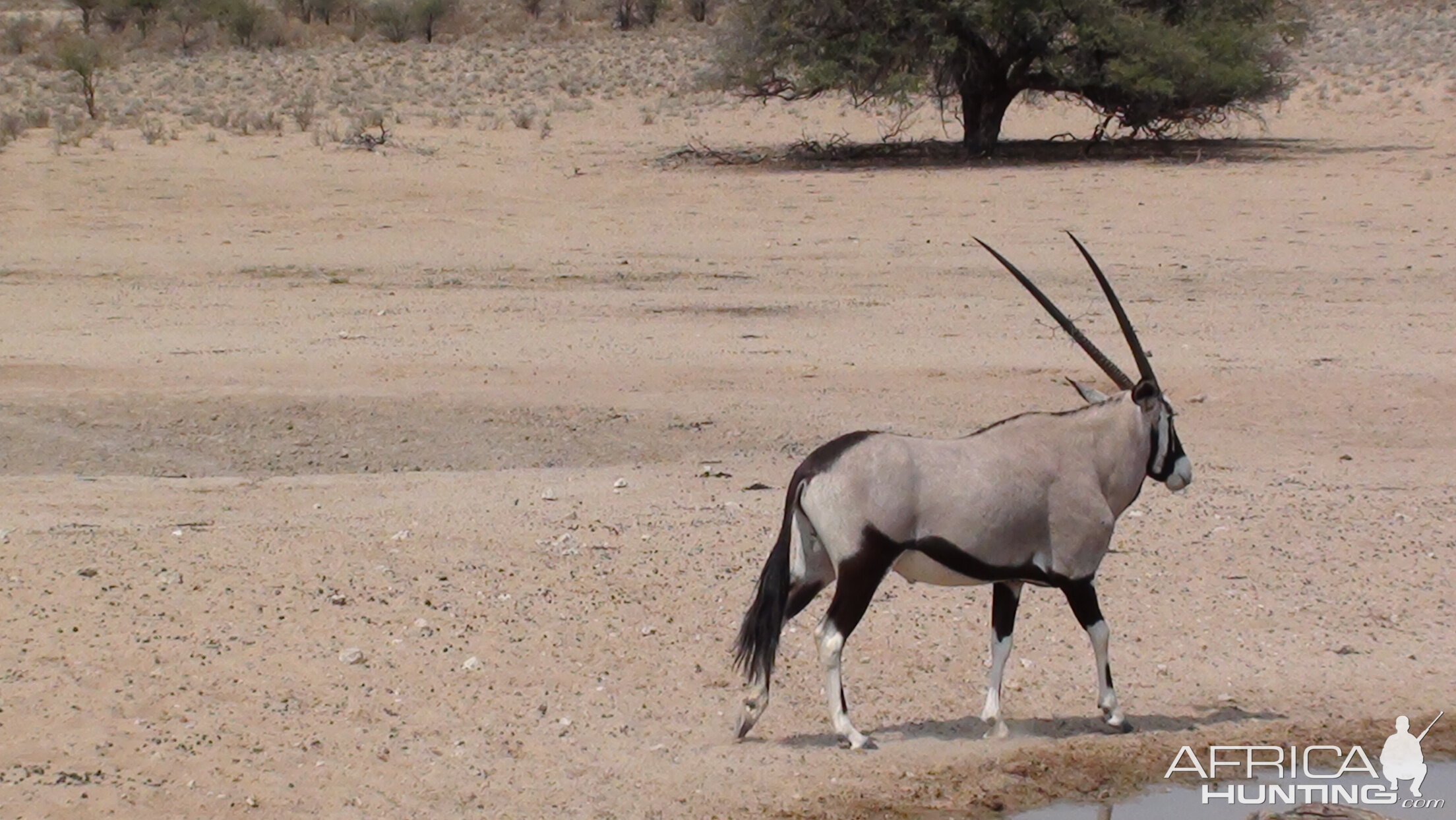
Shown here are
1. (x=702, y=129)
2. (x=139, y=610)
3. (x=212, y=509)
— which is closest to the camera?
(x=139, y=610)

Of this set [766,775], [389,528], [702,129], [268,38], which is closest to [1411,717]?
[766,775]

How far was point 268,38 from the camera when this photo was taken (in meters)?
52.0

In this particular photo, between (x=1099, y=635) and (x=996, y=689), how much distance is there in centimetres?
41

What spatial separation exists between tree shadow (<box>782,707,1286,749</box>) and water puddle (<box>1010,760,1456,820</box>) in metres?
0.39

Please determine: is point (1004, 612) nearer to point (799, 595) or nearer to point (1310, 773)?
point (799, 595)

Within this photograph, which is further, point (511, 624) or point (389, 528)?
point (389, 528)

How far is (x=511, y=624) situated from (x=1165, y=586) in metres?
2.91

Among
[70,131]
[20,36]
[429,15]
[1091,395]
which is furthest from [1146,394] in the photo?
[429,15]

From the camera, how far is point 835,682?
20.6 feet

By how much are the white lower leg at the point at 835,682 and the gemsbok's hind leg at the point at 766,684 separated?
11 cm

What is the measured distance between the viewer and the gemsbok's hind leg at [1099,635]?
6.31 m

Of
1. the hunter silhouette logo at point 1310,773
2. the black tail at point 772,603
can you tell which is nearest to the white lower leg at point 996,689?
the hunter silhouette logo at point 1310,773

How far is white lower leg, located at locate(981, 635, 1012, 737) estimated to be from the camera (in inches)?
255

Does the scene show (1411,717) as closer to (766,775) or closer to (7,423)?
(766,775)
